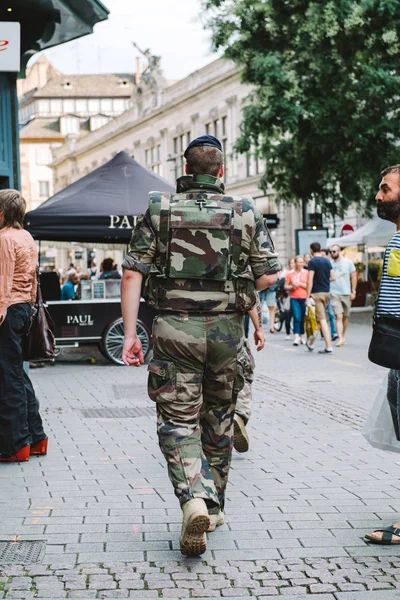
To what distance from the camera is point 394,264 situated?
4.67m

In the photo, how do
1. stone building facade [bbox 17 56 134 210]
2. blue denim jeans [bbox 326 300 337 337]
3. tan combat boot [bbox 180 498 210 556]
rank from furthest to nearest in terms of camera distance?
stone building facade [bbox 17 56 134 210], blue denim jeans [bbox 326 300 337 337], tan combat boot [bbox 180 498 210 556]

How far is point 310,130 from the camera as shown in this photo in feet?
82.0

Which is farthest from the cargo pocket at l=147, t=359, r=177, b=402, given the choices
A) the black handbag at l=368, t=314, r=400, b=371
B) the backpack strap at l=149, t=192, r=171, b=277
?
the black handbag at l=368, t=314, r=400, b=371

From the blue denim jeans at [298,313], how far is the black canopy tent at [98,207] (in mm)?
4134

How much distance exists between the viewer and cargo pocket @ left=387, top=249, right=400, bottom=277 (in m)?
4.65

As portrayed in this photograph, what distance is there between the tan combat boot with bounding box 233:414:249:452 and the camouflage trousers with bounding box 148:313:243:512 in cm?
193

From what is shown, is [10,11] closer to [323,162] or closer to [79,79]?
[323,162]

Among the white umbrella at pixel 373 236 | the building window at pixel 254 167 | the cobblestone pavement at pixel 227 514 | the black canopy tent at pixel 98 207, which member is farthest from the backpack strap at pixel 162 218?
the building window at pixel 254 167

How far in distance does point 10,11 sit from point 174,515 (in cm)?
508

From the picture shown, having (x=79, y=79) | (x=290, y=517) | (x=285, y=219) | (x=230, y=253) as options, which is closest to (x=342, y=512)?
(x=290, y=517)

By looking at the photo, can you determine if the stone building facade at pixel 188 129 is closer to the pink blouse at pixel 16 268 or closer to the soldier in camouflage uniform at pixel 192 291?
the pink blouse at pixel 16 268

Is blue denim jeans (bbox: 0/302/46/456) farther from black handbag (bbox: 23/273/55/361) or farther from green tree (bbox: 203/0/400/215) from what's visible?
green tree (bbox: 203/0/400/215)

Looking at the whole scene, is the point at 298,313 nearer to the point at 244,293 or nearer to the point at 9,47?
the point at 9,47

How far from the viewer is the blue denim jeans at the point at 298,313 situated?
1864 cm
